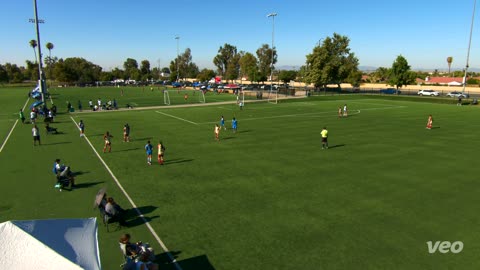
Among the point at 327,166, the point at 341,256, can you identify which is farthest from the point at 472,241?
the point at 327,166

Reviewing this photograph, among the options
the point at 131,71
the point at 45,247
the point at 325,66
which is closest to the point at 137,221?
the point at 45,247

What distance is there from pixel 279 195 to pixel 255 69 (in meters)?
113

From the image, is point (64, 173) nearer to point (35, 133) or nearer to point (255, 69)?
point (35, 133)

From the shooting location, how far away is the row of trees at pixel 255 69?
7825 centimetres

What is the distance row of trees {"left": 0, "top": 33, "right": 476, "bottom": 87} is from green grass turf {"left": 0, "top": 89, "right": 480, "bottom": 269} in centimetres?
2722

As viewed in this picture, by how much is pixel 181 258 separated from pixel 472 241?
32.3 feet

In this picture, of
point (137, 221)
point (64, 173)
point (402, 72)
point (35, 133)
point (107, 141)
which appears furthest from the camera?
point (402, 72)

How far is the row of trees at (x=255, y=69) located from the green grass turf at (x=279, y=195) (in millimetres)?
27216

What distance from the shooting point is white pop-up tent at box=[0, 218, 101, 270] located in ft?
22.4

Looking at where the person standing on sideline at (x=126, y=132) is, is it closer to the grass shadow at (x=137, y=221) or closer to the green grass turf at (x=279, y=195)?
the green grass turf at (x=279, y=195)

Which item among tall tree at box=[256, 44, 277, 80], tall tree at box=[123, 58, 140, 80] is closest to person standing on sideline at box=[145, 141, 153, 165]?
tall tree at box=[256, 44, 277, 80]

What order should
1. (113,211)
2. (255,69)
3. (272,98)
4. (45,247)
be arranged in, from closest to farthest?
(45,247) → (113,211) → (272,98) → (255,69)

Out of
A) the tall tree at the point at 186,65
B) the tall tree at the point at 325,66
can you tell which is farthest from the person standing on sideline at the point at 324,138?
the tall tree at the point at 186,65

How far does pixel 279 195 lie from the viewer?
48.8 feet
